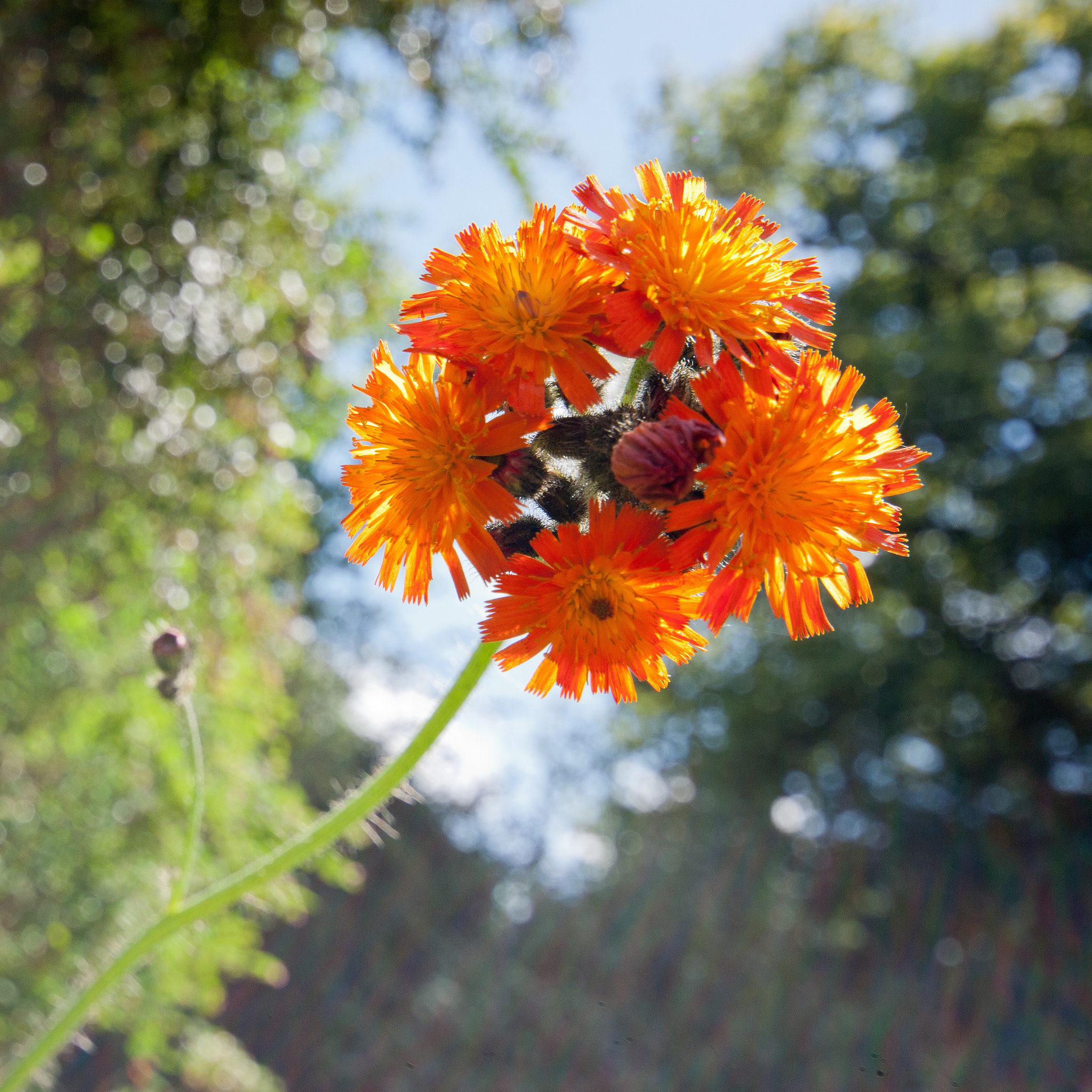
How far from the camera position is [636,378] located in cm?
102

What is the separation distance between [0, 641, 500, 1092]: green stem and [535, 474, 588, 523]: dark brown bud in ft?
0.56

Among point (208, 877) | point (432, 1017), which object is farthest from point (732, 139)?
point (432, 1017)

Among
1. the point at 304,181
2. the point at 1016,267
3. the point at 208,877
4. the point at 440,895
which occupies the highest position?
the point at 1016,267

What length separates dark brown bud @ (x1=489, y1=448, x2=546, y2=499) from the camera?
3.21ft

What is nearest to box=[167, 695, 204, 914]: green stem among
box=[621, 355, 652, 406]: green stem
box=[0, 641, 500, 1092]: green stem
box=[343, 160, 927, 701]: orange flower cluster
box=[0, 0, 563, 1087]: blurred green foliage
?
box=[0, 641, 500, 1092]: green stem

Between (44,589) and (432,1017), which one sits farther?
(432,1017)

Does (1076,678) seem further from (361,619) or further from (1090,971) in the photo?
(361,619)

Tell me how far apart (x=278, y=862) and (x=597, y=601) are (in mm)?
542

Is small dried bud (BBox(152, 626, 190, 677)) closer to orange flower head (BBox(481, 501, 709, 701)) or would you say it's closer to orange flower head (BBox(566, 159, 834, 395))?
orange flower head (BBox(481, 501, 709, 701))

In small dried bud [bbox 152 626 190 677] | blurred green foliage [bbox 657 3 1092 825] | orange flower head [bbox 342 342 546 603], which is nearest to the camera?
orange flower head [bbox 342 342 546 603]

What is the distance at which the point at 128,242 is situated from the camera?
136 inches

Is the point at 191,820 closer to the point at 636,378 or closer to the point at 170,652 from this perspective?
the point at 170,652

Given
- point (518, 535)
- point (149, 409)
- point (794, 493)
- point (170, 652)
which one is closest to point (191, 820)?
point (170, 652)

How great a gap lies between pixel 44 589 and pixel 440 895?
17.3 m
